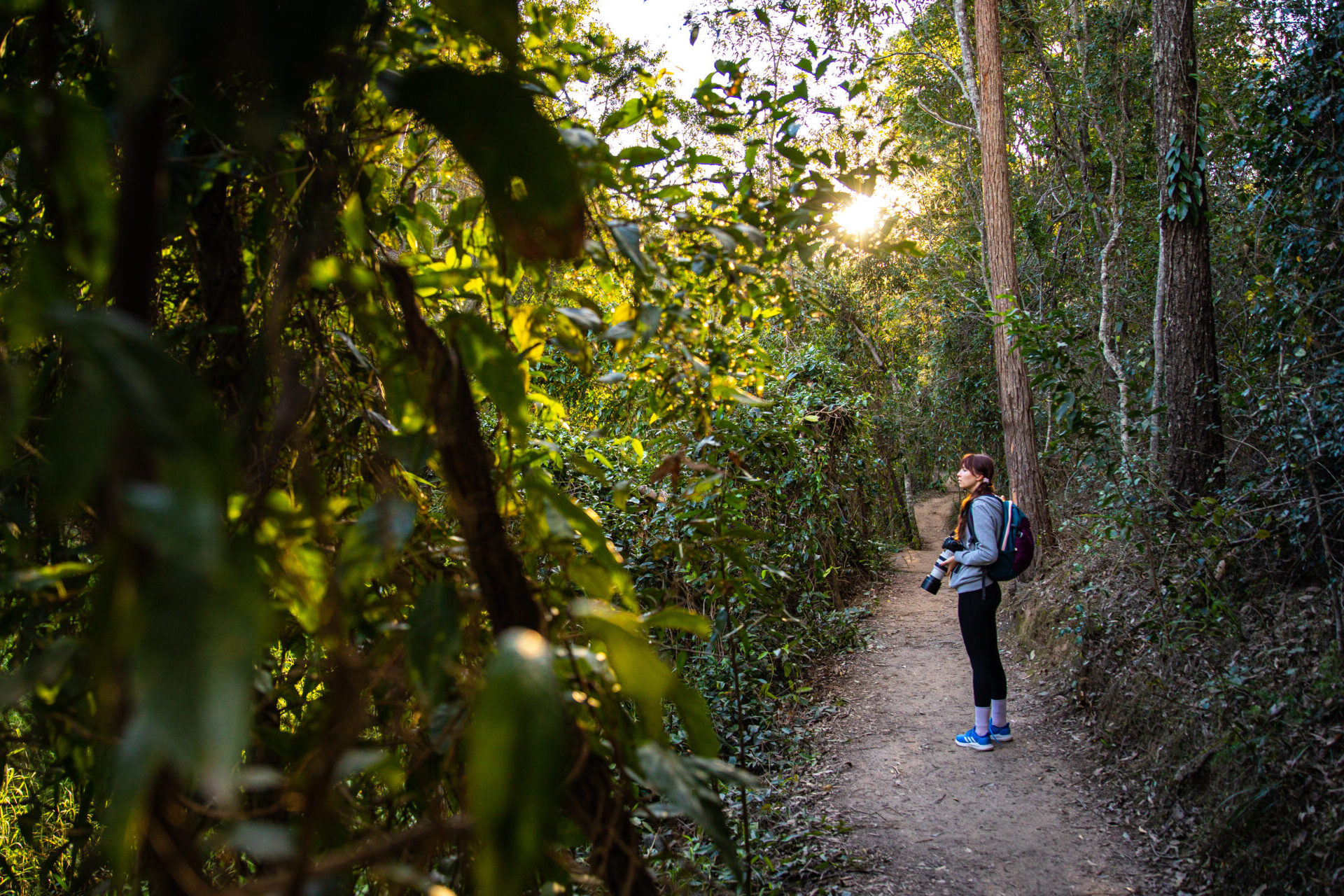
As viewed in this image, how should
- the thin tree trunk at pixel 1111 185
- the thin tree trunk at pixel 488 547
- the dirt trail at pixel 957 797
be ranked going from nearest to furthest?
the thin tree trunk at pixel 488 547
the dirt trail at pixel 957 797
the thin tree trunk at pixel 1111 185

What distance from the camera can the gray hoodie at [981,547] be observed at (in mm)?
A: 5125

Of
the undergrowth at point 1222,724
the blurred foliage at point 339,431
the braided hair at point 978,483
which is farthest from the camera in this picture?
the braided hair at point 978,483

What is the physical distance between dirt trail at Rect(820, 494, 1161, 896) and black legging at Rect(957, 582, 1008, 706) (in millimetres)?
432

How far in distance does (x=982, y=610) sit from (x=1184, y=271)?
10.0 feet

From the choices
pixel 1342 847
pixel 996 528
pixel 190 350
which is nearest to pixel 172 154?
pixel 190 350

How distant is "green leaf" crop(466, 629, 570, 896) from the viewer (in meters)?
0.38

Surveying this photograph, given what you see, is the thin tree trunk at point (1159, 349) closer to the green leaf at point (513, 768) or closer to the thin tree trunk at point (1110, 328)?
the thin tree trunk at point (1110, 328)

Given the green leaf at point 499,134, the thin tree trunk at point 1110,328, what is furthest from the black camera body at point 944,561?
the green leaf at point 499,134

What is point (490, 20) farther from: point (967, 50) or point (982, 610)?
point (967, 50)

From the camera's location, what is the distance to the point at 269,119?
0.49 meters

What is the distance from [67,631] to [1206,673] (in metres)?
5.03

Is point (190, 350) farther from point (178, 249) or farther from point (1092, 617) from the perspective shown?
point (1092, 617)

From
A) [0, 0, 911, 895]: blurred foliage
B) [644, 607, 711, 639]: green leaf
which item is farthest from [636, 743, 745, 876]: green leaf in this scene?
[644, 607, 711, 639]: green leaf

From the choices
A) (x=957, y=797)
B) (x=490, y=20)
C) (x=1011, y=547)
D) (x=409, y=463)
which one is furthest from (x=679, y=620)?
(x=1011, y=547)
